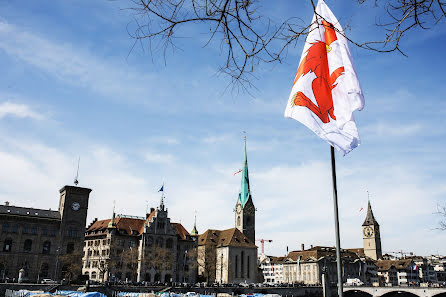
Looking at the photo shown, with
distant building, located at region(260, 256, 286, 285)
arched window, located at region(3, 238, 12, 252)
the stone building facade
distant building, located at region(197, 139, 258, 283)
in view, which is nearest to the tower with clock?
the stone building facade

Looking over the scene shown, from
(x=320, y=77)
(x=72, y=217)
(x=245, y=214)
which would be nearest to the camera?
(x=320, y=77)

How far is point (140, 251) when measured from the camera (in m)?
76.0

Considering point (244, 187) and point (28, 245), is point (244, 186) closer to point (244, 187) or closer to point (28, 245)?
point (244, 187)

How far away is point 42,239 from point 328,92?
67.6 meters

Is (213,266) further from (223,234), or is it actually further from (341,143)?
(341,143)

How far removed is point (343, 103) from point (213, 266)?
3091 inches

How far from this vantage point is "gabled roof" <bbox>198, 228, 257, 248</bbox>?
87750 millimetres

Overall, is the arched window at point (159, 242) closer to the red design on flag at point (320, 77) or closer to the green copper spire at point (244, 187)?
the green copper spire at point (244, 187)

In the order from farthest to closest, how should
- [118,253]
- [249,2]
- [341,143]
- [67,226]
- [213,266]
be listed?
1. [213,266]
2. [118,253]
3. [67,226]
4. [341,143]
5. [249,2]

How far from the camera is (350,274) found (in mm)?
115062

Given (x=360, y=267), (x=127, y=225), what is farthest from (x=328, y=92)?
(x=360, y=267)

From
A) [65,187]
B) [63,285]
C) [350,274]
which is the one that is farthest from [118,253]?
[350,274]

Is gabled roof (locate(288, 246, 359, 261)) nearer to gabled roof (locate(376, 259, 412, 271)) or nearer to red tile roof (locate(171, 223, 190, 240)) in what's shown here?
gabled roof (locate(376, 259, 412, 271))

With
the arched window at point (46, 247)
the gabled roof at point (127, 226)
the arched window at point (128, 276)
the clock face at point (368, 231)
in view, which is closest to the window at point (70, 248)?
the arched window at point (46, 247)
